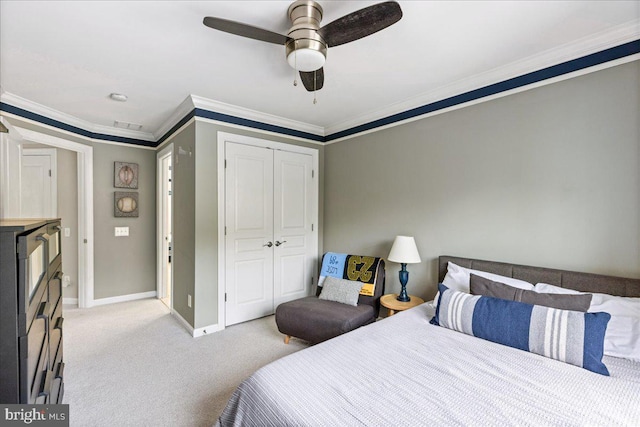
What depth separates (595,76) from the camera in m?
2.00

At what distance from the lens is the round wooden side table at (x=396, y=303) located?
8.96 ft

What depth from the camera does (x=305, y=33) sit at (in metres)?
1.63

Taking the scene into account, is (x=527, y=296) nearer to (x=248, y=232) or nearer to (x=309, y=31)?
(x=309, y=31)

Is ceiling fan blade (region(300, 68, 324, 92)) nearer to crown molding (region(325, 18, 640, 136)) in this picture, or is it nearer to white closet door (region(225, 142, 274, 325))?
crown molding (region(325, 18, 640, 136))

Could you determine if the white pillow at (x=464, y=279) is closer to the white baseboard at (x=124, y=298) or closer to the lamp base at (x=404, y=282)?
the lamp base at (x=404, y=282)

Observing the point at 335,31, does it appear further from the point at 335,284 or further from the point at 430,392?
the point at 335,284

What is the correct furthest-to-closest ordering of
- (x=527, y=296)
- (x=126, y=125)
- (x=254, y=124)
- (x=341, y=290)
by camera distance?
(x=126, y=125) → (x=254, y=124) → (x=341, y=290) → (x=527, y=296)

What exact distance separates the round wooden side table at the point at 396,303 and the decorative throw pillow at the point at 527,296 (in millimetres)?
754

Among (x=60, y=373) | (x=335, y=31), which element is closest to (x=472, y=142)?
(x=335, y=31)

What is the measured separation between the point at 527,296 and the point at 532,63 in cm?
171

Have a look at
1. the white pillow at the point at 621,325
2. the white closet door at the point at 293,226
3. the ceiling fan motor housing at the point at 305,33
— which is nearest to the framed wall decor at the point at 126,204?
the white closet door at the point at 293,226

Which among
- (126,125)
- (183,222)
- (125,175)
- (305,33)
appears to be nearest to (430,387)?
(305,33)

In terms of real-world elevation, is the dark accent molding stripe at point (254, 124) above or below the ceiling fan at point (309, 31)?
above

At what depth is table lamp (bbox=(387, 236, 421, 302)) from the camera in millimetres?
2816
